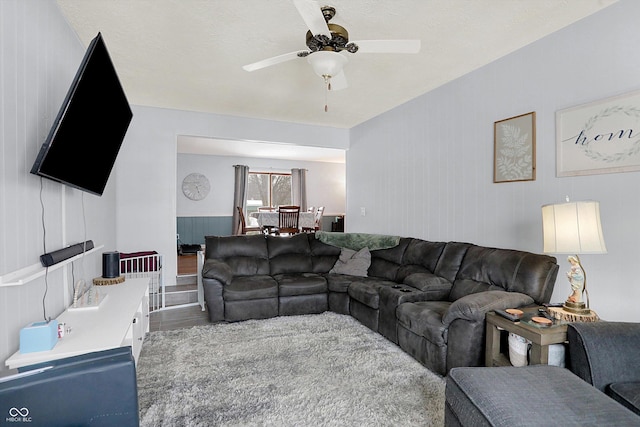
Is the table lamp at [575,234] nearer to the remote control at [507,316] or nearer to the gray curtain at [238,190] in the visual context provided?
the remote control at [507,316]

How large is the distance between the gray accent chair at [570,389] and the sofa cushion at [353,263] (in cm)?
250

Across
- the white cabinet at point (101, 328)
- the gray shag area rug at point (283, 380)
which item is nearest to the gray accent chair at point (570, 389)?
the gray shag area rug at point (283, 380)

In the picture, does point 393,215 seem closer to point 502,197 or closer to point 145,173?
point 502,197

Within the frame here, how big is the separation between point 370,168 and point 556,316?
11.2 feet

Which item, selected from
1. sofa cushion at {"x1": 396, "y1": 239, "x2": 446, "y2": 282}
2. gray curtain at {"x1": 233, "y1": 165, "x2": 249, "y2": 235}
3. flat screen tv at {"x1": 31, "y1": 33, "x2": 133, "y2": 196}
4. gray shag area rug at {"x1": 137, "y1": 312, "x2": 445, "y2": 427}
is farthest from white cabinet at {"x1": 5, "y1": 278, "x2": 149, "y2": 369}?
gray curtain at {"x1": 233, "y1": 165, "x2": 249, "y2": 235}

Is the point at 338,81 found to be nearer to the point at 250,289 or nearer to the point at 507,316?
the point at 507,316

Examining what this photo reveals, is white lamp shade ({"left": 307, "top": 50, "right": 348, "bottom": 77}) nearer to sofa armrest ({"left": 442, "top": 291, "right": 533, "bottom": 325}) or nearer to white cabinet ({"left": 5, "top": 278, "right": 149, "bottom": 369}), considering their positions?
sofa armrest ({"left": 442, "top": 291, "right": 533, "bottom": 325})

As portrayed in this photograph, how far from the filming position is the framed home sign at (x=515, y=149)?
278cm

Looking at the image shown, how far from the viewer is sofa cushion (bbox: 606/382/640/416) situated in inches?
54.2

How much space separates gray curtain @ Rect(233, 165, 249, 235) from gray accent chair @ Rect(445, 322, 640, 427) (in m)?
7.49

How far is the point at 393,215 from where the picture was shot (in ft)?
14.8

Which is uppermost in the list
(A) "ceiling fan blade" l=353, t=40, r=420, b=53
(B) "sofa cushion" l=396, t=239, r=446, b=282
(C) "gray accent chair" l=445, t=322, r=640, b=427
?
(A) "ceiling fan blade" l=353, t=40, r=420, b=53

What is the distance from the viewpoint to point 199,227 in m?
8.30

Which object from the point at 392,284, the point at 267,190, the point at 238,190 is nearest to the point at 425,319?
the point at 392,284
